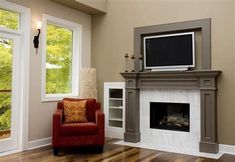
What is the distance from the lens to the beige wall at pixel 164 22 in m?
4.34

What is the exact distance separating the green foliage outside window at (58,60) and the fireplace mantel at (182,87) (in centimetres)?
125

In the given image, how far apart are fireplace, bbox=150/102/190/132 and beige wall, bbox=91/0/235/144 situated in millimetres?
655

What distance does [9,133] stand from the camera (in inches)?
169

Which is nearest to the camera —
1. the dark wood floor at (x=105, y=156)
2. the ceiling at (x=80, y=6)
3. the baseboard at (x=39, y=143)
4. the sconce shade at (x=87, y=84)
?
the dark wood floor at (x=105, y=156)

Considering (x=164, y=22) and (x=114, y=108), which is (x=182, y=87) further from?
(x=114, y=108)

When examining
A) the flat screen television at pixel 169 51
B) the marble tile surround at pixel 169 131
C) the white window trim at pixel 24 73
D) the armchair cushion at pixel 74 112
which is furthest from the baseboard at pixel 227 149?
the white window trim at pixel 24 73

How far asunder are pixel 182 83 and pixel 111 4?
→ 238 centimetres

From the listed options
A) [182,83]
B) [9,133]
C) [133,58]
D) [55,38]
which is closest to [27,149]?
[9,133]

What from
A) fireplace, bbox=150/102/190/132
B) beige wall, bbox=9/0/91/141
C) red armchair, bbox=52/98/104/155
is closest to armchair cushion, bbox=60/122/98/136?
red armchair, bbox=52/98/104/155

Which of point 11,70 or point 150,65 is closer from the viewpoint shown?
point 11,70

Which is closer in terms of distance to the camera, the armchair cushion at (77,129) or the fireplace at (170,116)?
the armchair cushion at (77,129)

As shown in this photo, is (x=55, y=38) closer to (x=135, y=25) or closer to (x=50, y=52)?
(x=50, y=52)

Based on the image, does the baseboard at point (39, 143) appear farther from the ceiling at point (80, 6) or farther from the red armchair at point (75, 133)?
the ceiling at point (80, 6)

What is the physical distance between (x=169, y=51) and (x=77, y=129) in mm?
2219
